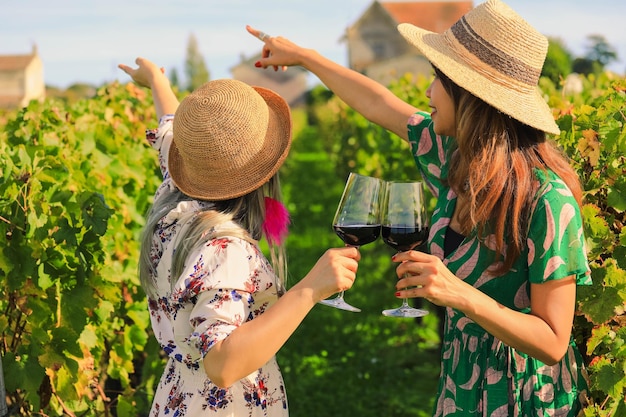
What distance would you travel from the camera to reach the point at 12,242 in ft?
10.3

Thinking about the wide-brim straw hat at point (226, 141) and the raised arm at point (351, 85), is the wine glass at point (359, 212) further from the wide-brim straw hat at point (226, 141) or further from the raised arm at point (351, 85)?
the raised arm at point (351, 85)

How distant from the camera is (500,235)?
2.32 meters

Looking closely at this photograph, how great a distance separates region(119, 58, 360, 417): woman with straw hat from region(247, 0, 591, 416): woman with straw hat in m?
0.39

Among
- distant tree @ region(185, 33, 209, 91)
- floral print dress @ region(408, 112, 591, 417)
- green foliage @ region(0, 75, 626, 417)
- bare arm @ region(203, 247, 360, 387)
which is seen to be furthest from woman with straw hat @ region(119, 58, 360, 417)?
distant tree @ region(185, 33, 209, 91)

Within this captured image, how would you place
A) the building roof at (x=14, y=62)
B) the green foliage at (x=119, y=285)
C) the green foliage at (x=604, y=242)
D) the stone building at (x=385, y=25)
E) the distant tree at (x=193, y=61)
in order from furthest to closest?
the distant tree at (x=193, y=61) → the building roof at (x=14, y=62) → the stone building at (x=385, y=25) → the green foliage at (x=119, y=285) → the green foliage at (x=604, y=242)

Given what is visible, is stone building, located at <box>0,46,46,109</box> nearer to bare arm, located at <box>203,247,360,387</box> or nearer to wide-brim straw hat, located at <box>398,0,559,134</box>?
wide-brim straw hat, located at <box>398,0,559,134</box>

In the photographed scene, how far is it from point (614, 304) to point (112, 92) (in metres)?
5.20

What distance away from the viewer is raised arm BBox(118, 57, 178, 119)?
331cm

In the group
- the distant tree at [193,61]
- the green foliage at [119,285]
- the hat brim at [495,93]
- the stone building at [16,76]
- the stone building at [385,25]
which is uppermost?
the hat brim at [495,93]

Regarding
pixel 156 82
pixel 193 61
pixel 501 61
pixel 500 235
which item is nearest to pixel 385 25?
pixel 156 82

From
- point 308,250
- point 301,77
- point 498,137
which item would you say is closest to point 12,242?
point 498,137

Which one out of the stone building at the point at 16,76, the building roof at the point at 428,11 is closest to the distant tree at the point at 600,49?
the building roof at the point at 428,11

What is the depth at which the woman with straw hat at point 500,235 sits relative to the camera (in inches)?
88.1

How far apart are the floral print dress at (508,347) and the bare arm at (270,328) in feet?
1.77
